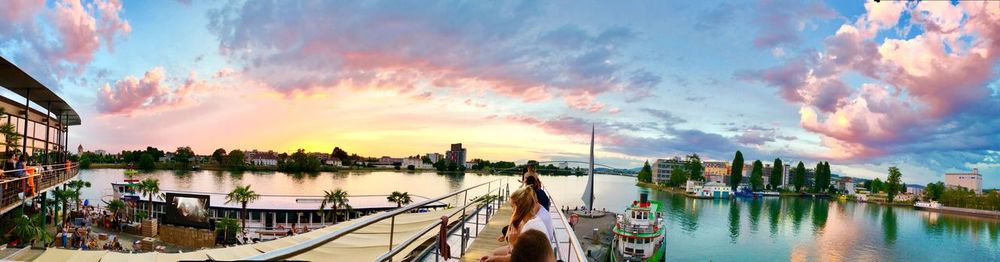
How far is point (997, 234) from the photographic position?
67.4 m

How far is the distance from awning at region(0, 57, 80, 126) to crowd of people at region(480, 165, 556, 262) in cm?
1739

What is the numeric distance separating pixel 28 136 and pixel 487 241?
2557 centimetres

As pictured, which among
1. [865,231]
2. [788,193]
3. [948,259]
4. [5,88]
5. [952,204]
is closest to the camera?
[5,88]

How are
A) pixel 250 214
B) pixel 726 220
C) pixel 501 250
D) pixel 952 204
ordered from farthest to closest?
1. pixel 952 204
2. pixel 726 220
3. pixel 250 214
4. pixel 501 250

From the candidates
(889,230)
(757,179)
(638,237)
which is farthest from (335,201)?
(757,179)

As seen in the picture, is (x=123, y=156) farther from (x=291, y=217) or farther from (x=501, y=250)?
(x=501, y=250)

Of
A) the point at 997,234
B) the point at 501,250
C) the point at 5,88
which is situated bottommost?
the point at 997,234

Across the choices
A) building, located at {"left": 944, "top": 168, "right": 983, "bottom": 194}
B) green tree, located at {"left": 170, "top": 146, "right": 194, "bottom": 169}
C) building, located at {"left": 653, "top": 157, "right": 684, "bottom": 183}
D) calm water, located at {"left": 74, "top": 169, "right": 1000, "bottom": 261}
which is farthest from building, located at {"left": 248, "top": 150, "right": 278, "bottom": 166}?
building, located at {"left": 944, "top": 168, "right": 983, "bottom": 194}

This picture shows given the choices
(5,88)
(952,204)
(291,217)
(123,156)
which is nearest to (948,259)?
(291,217)

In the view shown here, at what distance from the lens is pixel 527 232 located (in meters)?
2.20

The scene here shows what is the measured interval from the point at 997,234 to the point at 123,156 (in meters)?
205

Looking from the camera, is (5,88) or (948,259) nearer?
(5,88)

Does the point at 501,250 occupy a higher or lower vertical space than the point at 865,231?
higher

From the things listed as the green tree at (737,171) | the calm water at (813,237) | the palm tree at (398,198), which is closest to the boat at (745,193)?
the green tree at (737,171)
